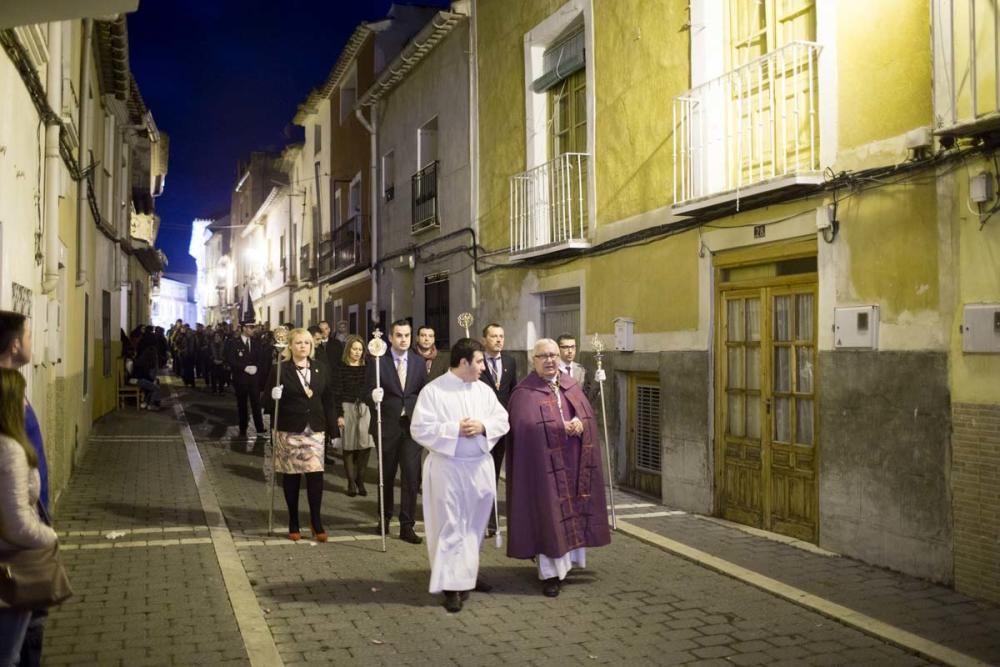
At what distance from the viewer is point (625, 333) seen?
10469mm

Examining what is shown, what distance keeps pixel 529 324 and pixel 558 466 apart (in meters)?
6.87

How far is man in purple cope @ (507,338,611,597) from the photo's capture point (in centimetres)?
645

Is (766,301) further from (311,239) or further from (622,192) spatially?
(311,239)

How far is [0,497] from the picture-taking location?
3.24m

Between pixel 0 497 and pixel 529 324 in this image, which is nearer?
pixel 0 497

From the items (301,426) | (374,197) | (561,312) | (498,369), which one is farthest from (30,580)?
(374,197)

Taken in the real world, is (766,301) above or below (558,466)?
above

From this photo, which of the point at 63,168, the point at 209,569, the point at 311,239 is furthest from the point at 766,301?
the point at 311,239

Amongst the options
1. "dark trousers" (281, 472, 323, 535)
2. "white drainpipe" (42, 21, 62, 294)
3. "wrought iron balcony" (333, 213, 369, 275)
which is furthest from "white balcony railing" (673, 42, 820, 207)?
"wrought iron balcony" (333, 213, 369, 275)

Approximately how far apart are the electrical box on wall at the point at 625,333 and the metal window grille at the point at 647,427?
0.52 metres

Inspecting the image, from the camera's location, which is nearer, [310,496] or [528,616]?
[528,616]

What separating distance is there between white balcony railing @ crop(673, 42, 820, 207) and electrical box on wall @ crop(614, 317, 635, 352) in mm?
1631

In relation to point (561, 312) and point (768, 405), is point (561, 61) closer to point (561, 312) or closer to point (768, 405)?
point (561, 312)

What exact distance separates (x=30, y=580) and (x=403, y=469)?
16.1 feet
